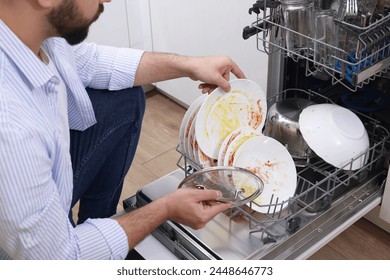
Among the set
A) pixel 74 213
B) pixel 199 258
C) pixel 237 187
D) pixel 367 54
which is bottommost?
pixel 74 213

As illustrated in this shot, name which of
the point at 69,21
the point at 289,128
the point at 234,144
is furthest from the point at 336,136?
the point at 69,21

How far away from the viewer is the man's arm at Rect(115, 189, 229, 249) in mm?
1123

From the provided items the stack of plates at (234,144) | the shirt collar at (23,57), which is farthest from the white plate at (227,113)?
the shirt collar at (23,57)

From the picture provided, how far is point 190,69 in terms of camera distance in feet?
4.49

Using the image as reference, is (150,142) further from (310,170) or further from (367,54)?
(367,54)

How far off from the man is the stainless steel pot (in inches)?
5.1

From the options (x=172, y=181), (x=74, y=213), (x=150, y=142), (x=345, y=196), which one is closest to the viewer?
(x=345, y=196)

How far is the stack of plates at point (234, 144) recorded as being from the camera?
128cm

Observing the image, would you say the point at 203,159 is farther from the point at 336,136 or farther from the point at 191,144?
the point at 336,136

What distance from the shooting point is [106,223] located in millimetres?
1096

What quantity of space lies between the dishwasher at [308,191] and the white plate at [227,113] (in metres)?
0.07

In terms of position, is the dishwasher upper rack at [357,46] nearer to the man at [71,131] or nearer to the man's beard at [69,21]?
the man at [71,131]
